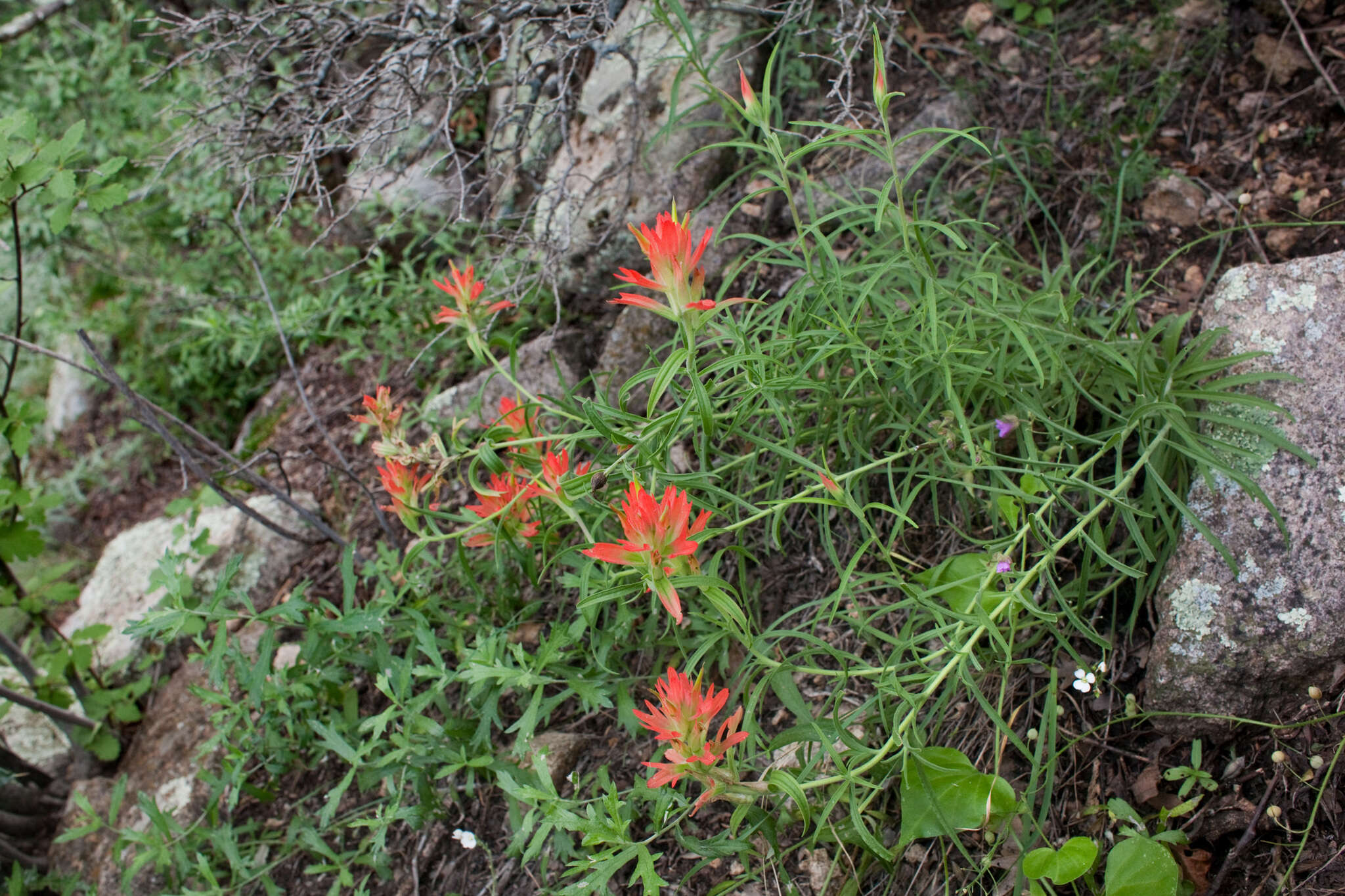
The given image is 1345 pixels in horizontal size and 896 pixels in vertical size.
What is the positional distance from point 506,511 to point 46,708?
1731mm

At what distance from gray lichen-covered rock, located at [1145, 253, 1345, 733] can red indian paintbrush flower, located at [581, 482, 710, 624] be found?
0.97m

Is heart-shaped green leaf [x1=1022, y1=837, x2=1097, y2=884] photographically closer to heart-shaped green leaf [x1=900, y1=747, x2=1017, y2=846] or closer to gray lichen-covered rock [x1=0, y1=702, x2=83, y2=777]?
heart-shaped green leaf [x1=900, y1=747, x2=1017, y2=846]

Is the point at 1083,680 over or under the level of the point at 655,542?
under

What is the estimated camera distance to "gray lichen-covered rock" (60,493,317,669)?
288cm

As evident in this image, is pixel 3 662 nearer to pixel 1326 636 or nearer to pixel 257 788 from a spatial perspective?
pixel 257 788

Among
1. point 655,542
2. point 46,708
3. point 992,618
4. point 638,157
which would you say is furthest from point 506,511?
point 46,708

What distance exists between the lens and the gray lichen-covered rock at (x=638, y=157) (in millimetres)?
2756

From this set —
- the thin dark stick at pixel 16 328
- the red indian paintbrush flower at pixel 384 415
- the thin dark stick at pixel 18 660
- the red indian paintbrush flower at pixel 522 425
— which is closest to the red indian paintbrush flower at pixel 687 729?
the red indian paintbrush flower at pixel 522 425

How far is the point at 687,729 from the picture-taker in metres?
1.37

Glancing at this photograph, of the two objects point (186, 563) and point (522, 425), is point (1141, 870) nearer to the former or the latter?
point (522, 425)

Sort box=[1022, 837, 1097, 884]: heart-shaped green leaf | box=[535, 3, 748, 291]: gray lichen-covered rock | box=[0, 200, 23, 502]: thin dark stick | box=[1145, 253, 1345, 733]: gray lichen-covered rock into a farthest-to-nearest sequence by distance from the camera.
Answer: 1. box=[535, 3, 748, 291]: gray lichen-covered rock
2. box=[0, 200, 23, 502]: thin dark stick
3. box=[1145, 253, 1345, 733]: gray lichen-covered rock
4. box=[1022, 837, 1097, 884]: heart-shaped green leaf

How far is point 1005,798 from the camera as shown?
1549 millimetres

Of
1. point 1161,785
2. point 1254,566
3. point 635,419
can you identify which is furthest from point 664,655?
point 1254,566

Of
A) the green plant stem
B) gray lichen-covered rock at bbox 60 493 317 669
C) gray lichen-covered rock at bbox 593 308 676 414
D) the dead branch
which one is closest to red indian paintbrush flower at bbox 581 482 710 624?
the green plant stem
